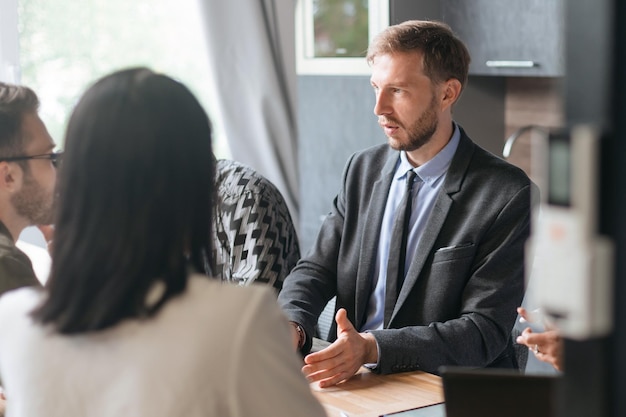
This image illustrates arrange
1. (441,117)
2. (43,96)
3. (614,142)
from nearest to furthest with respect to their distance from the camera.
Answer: (614,142), (441,117), (43,96)

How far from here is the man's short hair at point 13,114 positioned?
2.15 meters

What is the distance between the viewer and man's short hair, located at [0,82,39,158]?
2.15m

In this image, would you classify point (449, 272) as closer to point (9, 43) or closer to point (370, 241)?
point (370, 241)

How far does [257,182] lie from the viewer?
8.92 feet

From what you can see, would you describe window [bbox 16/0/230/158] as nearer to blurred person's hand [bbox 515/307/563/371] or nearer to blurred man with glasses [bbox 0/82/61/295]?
blurred man with glasses [bbox 0/82/61/295]

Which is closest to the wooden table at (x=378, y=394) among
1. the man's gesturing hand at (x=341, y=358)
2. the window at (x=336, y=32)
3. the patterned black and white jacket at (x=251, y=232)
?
the man's gesturing hand at (x=341, y=358)

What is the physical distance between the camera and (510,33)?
3.25 meters

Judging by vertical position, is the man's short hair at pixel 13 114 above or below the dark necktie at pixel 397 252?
above

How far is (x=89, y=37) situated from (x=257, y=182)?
1.47 metres

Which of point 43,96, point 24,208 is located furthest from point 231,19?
point 24,208

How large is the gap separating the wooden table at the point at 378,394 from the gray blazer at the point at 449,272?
0.07 meters

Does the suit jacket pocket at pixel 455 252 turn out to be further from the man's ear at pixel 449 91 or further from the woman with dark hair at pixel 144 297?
the woman with dark hair at pixel 144 297

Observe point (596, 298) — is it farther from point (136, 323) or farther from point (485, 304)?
point (485, 304)

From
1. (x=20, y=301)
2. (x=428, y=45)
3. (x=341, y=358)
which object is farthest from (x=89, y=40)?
(x=20, y=301)
